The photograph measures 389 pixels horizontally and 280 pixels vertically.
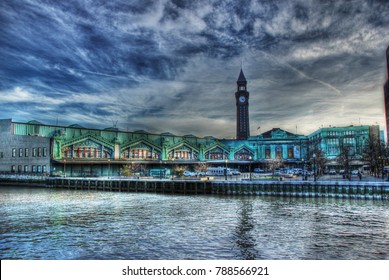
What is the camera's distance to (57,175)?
77.9m

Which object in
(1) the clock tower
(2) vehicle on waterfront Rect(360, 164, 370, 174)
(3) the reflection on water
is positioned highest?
(1) the clock tower

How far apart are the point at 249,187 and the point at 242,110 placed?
125 m

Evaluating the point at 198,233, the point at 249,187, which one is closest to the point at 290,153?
the point at 249,187

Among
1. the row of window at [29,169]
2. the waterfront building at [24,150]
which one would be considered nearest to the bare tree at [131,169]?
the waterfront building at [24,150]

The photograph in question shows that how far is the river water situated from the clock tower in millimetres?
136417

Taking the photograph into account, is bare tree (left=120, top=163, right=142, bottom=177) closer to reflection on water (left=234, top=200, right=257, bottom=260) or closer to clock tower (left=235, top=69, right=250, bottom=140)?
reflection on water (left=234, top=200, right=257, bottom=260)

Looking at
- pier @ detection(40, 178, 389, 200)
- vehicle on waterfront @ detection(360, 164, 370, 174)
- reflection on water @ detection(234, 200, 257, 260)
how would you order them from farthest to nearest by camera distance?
vehicle on waterfront @ detection(360, 164, 370, 174), pier @ detection(40, 178, 389, 200), reflection on water @ detection(234, 200, 257, 260)

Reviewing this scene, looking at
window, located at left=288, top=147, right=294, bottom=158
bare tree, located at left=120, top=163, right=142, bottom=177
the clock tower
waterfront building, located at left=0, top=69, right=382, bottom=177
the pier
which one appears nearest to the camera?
the pier

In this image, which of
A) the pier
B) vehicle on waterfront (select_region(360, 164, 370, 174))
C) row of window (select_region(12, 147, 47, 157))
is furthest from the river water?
vehicle on waterfront (select_region(360, 164, 370, 174))

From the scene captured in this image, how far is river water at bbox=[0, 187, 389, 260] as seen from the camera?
722 inches

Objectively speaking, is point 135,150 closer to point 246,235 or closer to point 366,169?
point 366,169

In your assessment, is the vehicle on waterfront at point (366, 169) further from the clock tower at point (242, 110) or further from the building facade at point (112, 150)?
the clock tower at point (242, 110)
